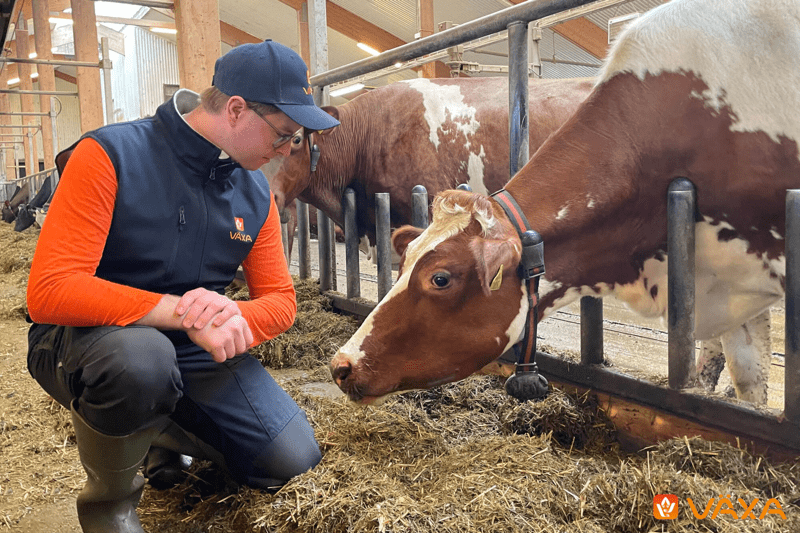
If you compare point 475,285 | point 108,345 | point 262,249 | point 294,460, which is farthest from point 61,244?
point 475,285

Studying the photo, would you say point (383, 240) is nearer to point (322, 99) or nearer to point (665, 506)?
point (322, 99)

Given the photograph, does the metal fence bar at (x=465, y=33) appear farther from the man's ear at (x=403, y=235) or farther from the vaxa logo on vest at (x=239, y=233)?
the vaxa logo on vest at (x=239, y=233)

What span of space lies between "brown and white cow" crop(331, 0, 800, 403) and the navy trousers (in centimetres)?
25

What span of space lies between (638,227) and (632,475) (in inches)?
31.5

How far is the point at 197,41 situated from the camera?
4473mm

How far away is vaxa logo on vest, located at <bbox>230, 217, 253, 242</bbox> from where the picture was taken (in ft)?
6.17

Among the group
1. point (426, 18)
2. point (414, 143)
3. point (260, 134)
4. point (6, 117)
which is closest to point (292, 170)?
point (414, 143)

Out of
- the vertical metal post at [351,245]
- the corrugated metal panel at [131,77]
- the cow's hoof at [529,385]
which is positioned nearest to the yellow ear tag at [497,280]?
the cow's hoof at [529,385]

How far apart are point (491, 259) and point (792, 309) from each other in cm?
79

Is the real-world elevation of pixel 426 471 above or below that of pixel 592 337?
below

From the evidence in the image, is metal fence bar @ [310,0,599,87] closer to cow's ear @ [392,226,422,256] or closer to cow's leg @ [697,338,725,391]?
cow's ear @ [392,226,422,256]

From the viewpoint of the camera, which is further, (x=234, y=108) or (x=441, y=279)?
(x=441, y=279)

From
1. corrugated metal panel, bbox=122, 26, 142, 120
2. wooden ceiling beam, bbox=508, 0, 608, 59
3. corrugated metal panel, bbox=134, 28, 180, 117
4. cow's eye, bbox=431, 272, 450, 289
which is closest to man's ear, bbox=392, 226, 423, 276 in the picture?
cow's eye, bbox=431, 272, 450, 289

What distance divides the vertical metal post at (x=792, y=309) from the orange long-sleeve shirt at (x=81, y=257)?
162 centimetres
